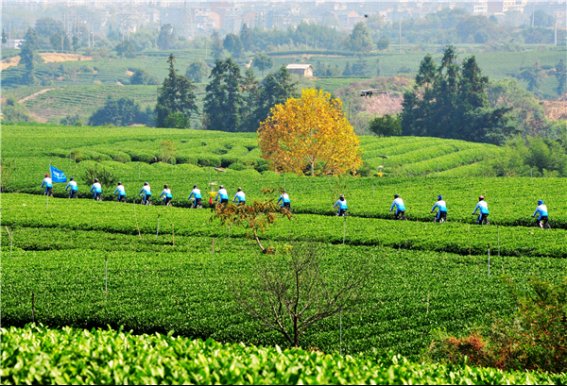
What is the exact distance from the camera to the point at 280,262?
43.5m

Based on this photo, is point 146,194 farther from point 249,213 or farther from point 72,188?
point 249,213

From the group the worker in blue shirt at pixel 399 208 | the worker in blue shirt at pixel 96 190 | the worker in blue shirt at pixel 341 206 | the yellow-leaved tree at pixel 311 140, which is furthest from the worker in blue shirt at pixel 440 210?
the yellow-leaved tree at pixel 311 140

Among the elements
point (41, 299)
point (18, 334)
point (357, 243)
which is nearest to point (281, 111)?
point (357, 243)

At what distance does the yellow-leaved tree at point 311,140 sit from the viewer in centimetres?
8606

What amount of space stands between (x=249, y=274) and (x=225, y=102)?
97.4 m

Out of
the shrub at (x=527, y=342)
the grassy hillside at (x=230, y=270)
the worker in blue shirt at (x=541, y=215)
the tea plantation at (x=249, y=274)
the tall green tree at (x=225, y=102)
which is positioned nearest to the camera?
the tea plantation at (x=249, y=274)

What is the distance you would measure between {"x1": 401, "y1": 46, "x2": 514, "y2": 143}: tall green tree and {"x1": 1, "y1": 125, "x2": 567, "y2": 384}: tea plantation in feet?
169

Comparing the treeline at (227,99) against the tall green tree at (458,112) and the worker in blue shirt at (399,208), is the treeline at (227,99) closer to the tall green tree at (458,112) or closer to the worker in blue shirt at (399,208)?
the tall green tree at (458,112)

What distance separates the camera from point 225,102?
13725 centimetres

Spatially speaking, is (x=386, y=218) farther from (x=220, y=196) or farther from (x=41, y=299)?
(x=41, y=299)

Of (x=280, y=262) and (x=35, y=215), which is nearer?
(x=280, y=262)

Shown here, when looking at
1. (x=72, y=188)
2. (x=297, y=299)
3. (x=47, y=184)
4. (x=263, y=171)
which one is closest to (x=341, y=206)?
(x=72, y=188)

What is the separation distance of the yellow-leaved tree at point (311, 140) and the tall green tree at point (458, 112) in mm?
38238

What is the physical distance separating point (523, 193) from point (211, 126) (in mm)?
79091
